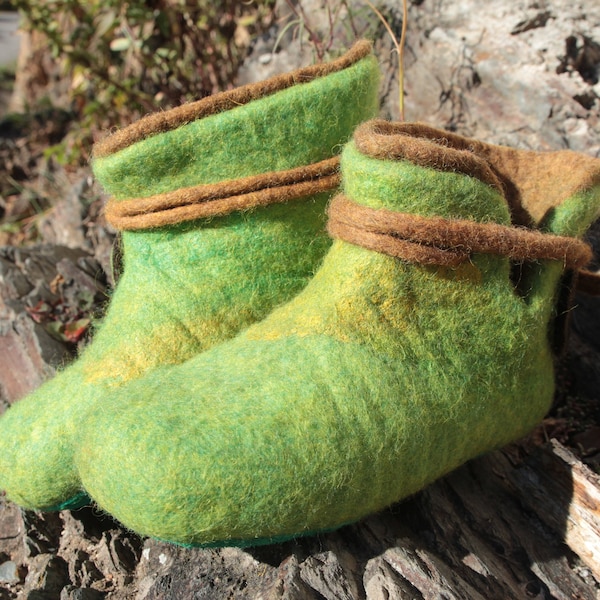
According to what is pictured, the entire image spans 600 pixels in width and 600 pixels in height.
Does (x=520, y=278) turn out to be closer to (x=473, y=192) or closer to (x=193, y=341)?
(x=473, y=192)

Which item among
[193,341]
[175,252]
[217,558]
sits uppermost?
[175,252]

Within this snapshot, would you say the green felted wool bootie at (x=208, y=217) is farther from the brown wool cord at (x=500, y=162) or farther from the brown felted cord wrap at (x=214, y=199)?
the brown wool cord at (x=500, y=162)

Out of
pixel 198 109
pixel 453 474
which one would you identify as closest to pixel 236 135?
pixel 198 109

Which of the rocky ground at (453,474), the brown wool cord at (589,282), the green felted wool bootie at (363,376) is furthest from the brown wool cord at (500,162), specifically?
the rocky ground at (453,474)

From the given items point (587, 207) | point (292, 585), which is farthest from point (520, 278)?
point (292, 585)

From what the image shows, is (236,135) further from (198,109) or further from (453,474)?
(453,474)

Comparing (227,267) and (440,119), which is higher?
(227,267)

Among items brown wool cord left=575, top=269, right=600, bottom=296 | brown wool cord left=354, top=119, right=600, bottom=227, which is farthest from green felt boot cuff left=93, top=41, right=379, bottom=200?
brown wool cord left=575, top=269, right=600, bottom=296
